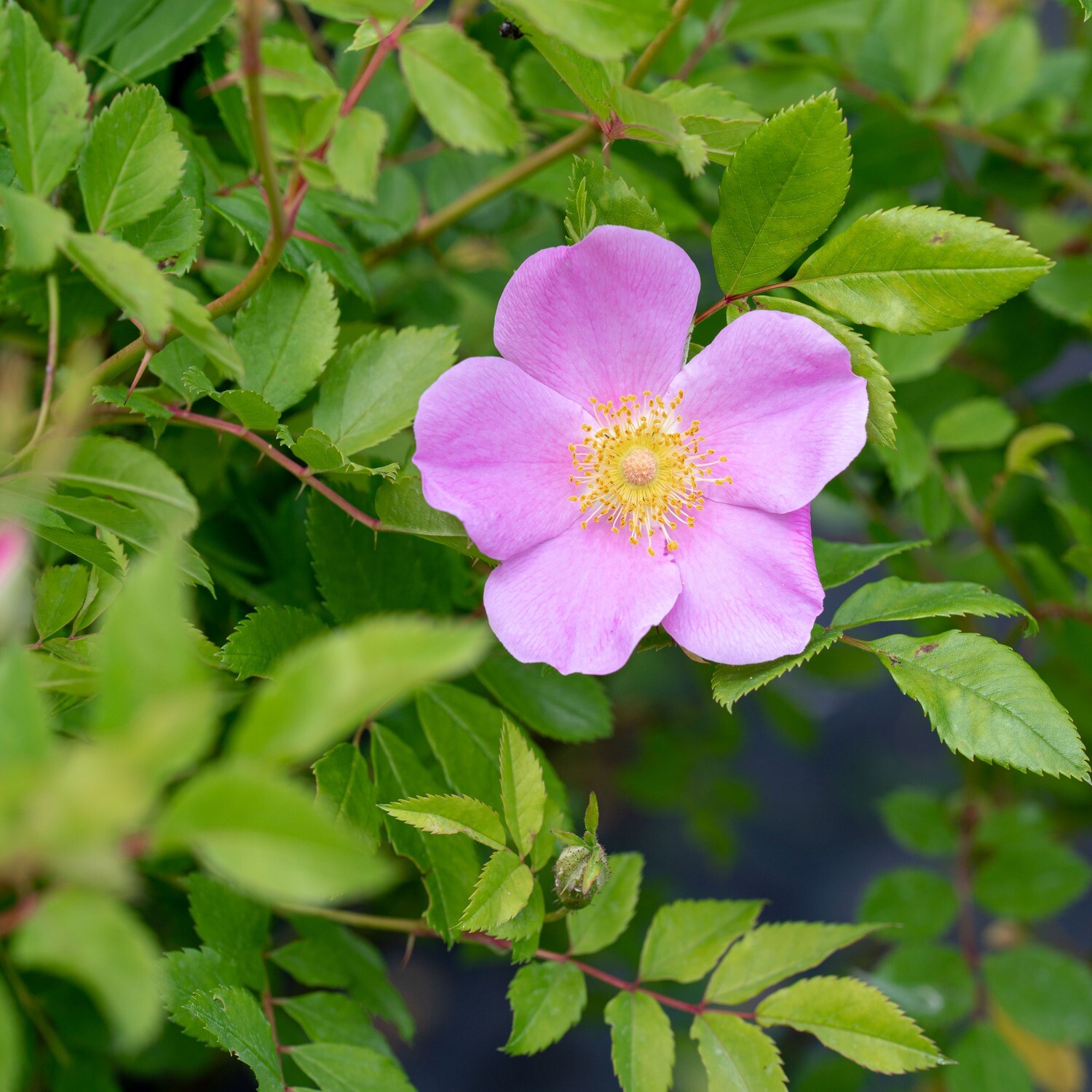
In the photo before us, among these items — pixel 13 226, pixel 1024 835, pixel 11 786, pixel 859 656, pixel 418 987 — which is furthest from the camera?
pixel 418 987

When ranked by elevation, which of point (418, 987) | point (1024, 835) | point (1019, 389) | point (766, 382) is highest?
point (766, 382)

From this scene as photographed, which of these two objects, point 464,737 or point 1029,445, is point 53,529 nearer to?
point 464,737

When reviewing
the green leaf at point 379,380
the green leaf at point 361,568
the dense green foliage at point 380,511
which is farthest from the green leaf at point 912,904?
the green leaf at point 379,380

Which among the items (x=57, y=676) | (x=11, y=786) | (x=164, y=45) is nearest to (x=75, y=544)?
(x=57, y=676)

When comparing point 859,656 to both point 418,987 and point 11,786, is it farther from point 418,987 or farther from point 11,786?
point 11,786

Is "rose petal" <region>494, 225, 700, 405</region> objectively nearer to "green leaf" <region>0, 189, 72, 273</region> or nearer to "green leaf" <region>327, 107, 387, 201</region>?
"green leaf" <region>327, 107, 387, 201</region>

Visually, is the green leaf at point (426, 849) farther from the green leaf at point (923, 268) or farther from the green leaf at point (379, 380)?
the green leaf at point (923, 268)
